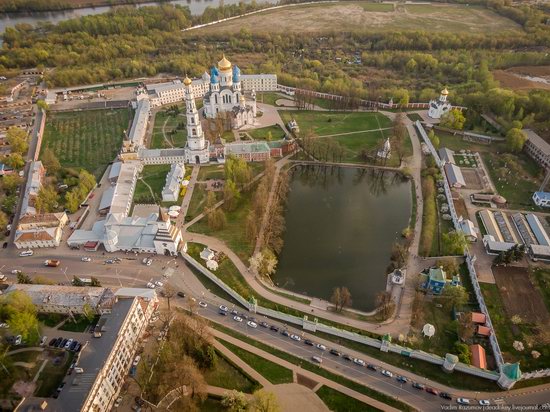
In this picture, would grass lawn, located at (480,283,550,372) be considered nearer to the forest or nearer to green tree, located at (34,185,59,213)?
the forest

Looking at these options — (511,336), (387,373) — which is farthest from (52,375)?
(511,336)

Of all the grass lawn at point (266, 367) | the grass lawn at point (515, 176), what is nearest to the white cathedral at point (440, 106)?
the grass lawn at point (515, 176)

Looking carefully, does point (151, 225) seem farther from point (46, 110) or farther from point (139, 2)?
point (139, 2)

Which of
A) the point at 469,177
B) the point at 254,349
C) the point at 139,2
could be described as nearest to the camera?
the point at 254,349

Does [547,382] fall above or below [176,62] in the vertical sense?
below

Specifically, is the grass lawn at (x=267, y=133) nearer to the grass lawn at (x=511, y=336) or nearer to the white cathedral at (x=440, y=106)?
the white cathedral at (x=440, y=106)

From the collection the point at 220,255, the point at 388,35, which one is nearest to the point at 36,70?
the point at 220,255

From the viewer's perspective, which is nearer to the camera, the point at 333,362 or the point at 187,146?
the point at 333,362
